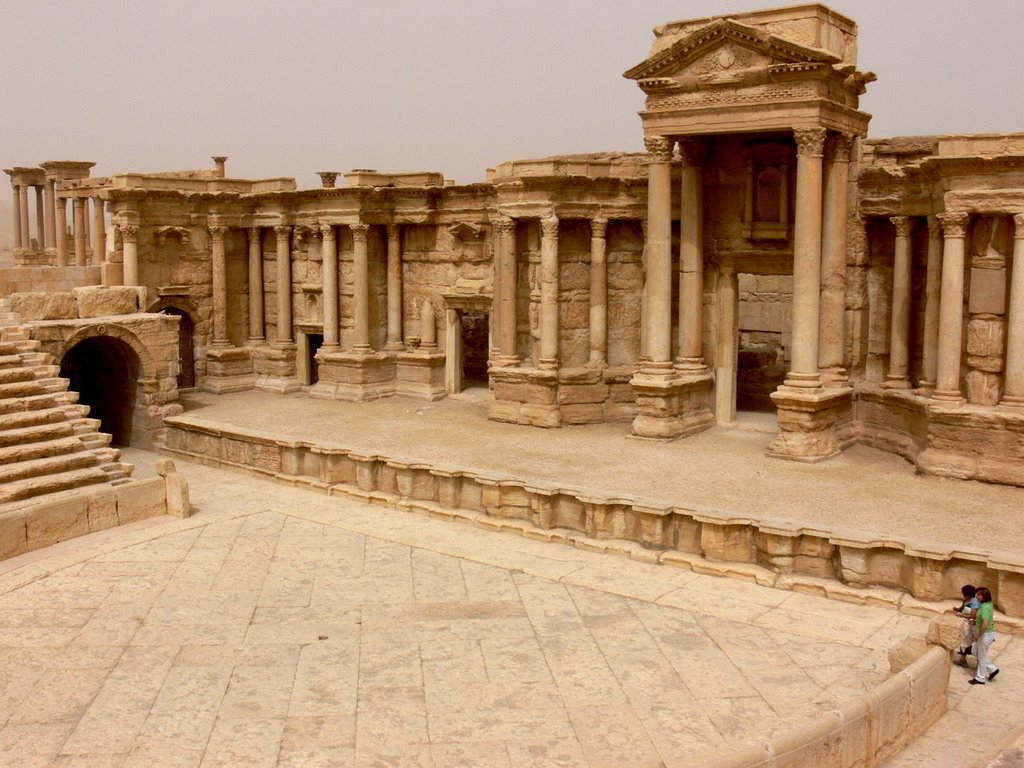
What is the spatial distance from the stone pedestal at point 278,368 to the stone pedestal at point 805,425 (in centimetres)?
1248

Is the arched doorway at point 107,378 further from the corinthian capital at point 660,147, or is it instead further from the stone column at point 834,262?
the stone column at point 834,262

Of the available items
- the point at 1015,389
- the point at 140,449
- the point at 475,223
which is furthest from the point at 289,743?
the point at 475,223

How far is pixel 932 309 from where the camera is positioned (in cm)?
1680

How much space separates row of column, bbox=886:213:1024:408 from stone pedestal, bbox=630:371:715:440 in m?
3.29

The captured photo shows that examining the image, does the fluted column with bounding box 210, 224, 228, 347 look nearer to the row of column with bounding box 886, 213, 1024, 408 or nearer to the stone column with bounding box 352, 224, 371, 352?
the stone column with bounding box 352, 224, 371, 352

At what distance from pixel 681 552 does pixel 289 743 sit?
6196 millimetres

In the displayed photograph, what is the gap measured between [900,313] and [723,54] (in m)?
5.12

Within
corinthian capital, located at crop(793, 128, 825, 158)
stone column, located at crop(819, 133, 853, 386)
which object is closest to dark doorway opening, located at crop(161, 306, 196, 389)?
stone column, located at crop(819, 133, 853, 386)

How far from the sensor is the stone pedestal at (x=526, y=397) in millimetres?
19656

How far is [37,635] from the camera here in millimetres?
10477

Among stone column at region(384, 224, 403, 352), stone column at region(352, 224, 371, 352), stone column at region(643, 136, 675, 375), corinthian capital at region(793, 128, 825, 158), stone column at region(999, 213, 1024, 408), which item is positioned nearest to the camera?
stone column at region(999, 213, 1024, 408)

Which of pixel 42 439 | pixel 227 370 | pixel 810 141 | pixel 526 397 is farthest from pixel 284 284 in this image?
pixel 810 141

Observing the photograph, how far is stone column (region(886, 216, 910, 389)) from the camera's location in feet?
56.5

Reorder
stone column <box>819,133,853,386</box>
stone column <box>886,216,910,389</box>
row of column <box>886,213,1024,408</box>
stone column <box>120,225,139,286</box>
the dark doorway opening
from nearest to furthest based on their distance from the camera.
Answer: row of column <box>886,213,1024,408</box>, stone column <box>819,133,853,386</box>, stone column <box>886,216,910,389</box>, stone column <box>120,225,139,286</box>, the dark doorway opening
